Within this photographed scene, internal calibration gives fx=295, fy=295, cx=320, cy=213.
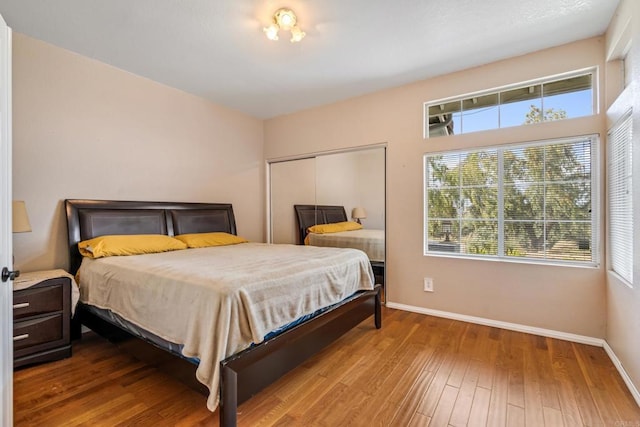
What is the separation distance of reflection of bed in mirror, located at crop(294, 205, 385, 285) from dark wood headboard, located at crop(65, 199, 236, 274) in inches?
39.4

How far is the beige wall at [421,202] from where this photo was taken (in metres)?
2.59

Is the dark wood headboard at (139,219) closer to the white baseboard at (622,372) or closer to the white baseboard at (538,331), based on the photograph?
the white baseboard at (538,331)

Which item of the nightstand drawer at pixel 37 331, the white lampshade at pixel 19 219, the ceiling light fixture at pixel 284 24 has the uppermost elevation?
the ceiling light fixture at pixel 284 24

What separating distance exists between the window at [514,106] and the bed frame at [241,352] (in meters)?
1.99

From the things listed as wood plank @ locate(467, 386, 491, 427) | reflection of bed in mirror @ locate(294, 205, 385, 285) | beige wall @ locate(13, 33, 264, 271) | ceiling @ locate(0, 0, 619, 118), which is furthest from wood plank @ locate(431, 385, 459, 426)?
beige wall @ locate(13, 33, 264, 271)

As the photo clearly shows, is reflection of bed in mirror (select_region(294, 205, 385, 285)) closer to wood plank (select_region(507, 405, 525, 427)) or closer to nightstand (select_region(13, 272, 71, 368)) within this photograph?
wood plank (select_region(507, 405, 525, 427))

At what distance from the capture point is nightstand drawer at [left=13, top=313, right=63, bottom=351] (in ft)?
6.95

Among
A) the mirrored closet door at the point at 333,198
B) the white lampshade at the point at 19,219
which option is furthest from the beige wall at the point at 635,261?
the white lampshade at the point at 19,219

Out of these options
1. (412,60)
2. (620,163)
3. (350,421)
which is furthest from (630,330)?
(412,60)

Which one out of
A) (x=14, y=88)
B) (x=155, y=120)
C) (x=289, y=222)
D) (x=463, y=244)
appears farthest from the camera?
(x=289, y=222)

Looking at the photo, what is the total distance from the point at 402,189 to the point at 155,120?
301 cm

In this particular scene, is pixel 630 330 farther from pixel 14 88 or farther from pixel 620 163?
pixel 14 88

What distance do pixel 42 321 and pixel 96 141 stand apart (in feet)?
5.68

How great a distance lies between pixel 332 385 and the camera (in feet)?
6.49
